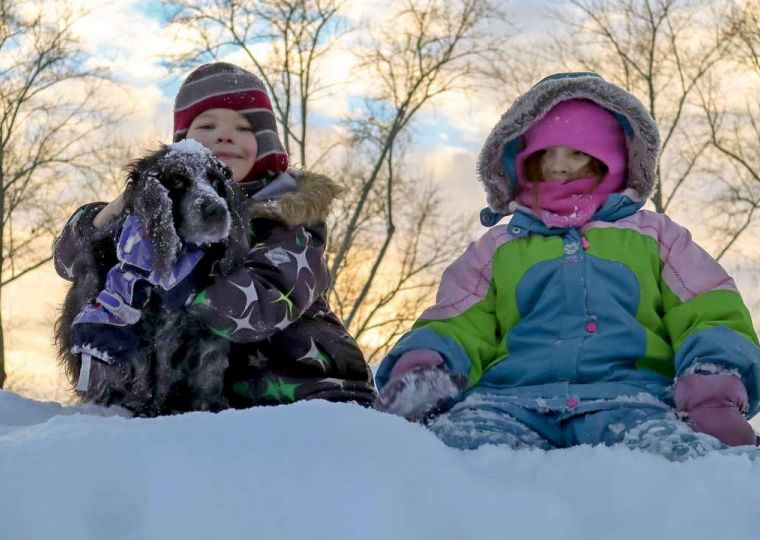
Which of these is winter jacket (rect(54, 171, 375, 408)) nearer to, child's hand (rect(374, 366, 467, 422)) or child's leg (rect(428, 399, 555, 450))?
child's hand (rect(374, 366, 467, 422))

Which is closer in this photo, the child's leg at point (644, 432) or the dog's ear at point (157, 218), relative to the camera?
the child's leg at point (644, 432)

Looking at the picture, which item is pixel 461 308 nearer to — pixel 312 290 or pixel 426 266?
pixel 312 290

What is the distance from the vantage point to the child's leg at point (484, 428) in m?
2.54

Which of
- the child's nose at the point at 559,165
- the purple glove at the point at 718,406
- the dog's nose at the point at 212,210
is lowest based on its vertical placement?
the purple glove at the point at 718,406

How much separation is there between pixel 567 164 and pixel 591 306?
659 mm

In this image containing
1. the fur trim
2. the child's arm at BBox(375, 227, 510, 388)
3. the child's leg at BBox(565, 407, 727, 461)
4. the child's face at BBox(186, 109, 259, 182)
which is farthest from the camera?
the child's face at BBox(186, 109, 259, 182)

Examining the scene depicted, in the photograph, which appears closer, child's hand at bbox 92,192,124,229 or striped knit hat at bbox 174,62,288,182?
child's hand at bbox 92,192,124,229

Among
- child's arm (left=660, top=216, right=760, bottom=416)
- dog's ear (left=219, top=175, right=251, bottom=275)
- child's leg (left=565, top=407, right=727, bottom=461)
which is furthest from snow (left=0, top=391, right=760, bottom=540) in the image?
dog's ear (left=219, top=175, right=251, bottom=275)

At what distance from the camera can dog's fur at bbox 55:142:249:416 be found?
289 centimetres

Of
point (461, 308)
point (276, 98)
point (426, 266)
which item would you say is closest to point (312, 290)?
point (461, 308)

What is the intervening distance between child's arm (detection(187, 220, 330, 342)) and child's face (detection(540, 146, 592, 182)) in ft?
3.23

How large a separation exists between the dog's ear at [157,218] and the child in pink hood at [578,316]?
0.86m

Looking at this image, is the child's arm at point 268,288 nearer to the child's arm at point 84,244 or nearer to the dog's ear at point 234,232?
the dog's ear at point 234,232

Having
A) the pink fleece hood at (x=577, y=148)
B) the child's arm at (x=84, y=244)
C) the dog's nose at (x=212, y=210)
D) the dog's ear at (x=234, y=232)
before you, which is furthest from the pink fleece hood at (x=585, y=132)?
the child's arm at (x=84, y=244)
